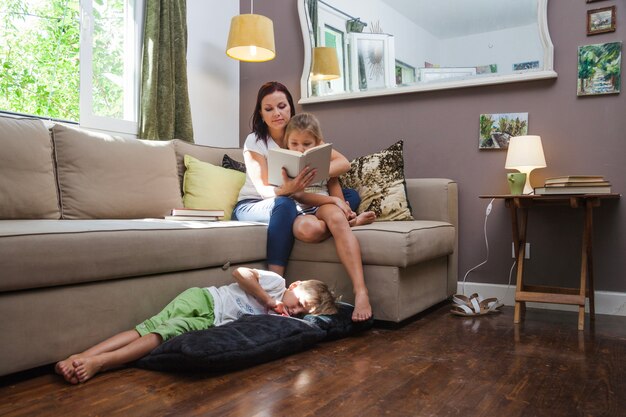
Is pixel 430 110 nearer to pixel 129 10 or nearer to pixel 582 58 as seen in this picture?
pixel 582 58

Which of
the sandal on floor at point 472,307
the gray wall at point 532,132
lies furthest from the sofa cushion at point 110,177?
the sandal on floor at point 472,307

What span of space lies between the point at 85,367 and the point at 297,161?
3.66 ft

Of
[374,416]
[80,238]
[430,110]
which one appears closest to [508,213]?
[430,110]

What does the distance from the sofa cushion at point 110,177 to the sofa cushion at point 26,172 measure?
0.07m

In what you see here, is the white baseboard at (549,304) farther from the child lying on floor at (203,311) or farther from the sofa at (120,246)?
the child lying on floor at (203,311)

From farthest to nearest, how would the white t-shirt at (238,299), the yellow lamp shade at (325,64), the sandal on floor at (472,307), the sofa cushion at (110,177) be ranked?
the yellow lamp shade at (325,64), the sandal on floor at (472,307), the sofa cushion at (110,177), the white t-shirt at (238,299)

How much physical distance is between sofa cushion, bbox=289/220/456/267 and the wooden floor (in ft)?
1.19

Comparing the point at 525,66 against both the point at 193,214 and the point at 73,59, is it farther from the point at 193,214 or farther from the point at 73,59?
the point at 73,59

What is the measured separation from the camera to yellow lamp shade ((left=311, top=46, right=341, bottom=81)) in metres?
3.52

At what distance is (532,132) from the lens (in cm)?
288

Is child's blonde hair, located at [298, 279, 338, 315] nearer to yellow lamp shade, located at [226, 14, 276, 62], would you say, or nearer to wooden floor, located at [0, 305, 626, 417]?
wooden floor, located at [0, 305, 626, 417]

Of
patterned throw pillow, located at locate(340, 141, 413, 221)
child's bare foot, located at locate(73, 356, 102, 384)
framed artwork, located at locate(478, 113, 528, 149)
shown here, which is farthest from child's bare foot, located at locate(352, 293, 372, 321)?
framed artwork, located at locate(478, 113, 528, 149)

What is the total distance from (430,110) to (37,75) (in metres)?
2.50

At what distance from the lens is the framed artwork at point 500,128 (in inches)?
115
